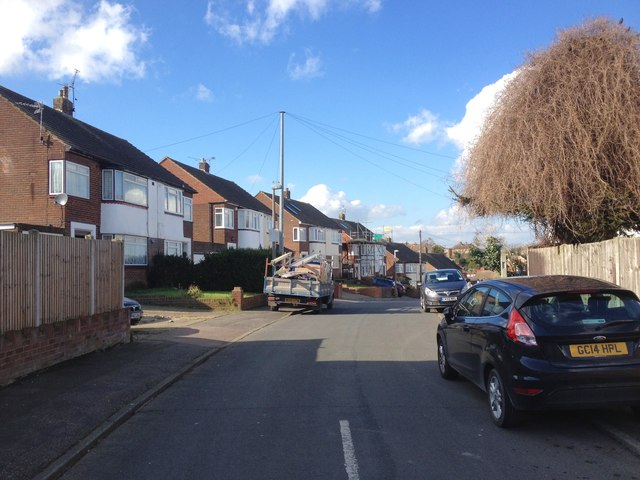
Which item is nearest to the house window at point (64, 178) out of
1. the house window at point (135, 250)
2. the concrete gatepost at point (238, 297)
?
the house window at point (135, 250)

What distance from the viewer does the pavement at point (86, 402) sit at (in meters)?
5.05

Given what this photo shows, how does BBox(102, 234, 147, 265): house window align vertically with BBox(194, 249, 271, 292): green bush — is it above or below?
above

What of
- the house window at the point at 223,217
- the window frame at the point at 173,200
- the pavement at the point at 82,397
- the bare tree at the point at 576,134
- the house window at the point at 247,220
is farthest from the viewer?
the house window at the point at 247,220

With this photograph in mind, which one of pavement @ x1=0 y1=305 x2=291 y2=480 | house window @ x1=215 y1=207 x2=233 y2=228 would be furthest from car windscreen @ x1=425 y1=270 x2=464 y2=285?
house window @ x1=215 y1=207 x2=233 y2=228

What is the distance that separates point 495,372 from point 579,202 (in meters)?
5.42

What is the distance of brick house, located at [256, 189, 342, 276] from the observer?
185ft

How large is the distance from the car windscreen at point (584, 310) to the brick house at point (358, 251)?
61932 mm

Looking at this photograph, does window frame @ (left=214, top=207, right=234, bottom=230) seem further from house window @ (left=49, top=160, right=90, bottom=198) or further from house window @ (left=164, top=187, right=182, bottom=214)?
house window @ (left=49, top=160, right=90, bottom=198)

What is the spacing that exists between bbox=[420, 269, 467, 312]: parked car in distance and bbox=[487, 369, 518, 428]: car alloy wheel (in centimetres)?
1381

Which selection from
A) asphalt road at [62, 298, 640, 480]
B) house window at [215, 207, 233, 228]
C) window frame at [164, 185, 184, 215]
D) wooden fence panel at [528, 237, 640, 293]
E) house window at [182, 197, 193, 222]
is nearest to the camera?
asphalt road at [62, 298, 640, 480]

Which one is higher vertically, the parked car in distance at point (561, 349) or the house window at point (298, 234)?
the house window at point (298, 234)

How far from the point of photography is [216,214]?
1622 inches

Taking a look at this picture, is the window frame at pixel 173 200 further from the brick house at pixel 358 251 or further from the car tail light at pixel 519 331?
the brick house at pixel 358 251

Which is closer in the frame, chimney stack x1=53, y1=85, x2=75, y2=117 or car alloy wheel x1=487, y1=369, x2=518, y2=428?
car alloy wheel x1=487, y1=369, x2=518, y2=428
